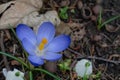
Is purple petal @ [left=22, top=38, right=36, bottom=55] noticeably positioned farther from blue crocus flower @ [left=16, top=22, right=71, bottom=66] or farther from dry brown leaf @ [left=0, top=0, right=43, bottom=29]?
dry brown leaf @ [left=0, top=0, right=43, bottom=29]

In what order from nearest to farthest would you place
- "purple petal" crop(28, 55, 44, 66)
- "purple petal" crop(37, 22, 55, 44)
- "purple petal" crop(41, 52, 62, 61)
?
"purple petal" crop(28, 55, 44, 66) < "purple petal" crop(41, 52, 62, 61) < "purple petal" crop(37, 22, 55, 44)

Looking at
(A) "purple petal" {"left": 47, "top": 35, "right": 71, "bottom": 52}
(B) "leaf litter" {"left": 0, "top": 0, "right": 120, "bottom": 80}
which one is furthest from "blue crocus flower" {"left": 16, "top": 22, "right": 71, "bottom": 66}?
(B) "leaf litter" {"left": 0, "top": 0, "right": 120, "bottom": 80}

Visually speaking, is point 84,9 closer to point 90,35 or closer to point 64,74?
point 90,35

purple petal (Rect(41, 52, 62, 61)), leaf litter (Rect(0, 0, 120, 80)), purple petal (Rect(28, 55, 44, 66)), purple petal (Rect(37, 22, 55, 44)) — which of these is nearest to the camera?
purple petal (Rect(28, 55, 44, 66))

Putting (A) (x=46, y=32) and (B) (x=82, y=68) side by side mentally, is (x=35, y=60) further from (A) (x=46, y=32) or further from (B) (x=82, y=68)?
(B) (x=82, y=68)


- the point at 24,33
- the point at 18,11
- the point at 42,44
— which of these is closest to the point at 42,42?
the point at 42,44

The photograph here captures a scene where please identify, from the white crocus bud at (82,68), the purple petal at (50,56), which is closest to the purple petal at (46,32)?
the purple petal at (50,56)
